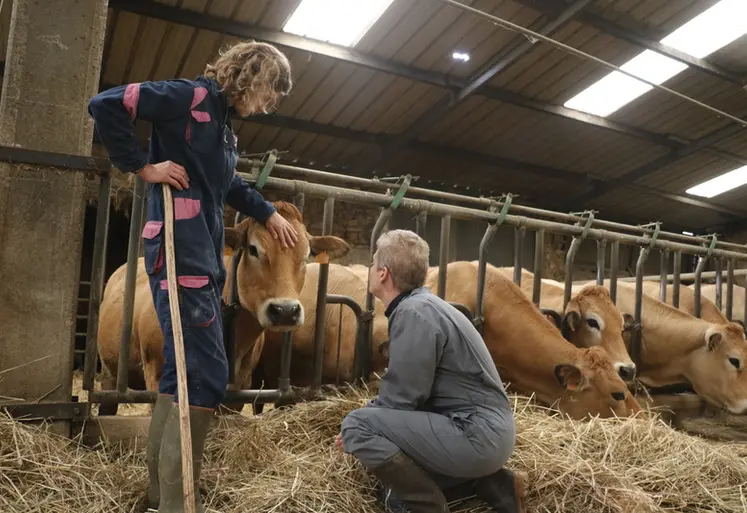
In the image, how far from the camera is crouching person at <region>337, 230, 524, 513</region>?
230 cm

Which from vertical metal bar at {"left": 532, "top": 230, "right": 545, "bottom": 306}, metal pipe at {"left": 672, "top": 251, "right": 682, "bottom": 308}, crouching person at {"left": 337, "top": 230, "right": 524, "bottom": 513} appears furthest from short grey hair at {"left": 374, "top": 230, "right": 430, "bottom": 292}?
metal pipe at {"left": 672, "top": 251, "right": 682, "bottom": 308}

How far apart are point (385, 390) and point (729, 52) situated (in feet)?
30.0

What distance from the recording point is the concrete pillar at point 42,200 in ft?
8.91

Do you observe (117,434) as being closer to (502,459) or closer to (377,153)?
(502,459)

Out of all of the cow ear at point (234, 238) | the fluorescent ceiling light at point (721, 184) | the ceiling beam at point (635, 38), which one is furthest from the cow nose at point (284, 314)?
the fluorescent ceiling light at point (721, 184)

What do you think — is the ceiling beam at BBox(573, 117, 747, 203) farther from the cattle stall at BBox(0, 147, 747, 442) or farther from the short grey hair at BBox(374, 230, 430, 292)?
the short grey hair at BBox(374, 230, 430, 292)

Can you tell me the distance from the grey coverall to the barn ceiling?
535 cm

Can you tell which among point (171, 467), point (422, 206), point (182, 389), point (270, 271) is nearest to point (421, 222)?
point (422, 206)

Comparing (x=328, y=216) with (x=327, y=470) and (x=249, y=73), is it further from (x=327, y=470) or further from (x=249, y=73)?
(x=327, y=470)

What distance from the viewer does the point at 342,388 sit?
3.68 meters

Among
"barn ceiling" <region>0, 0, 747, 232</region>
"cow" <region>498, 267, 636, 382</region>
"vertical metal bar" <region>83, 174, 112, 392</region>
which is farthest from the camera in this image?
"barn ceiling" <region>0, 0, 747, 232</region>

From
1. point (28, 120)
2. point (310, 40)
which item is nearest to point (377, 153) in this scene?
point (310, 40)

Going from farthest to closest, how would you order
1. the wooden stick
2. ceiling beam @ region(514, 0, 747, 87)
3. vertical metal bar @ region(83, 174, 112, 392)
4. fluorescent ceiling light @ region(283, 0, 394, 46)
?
ceiling beam @ region(514, 0, 747, 87), fluorescent ceiling light @ region(283, 0, 394, 46), vertical metal bar @ region(83, 174, 112, 392), the wooden stick

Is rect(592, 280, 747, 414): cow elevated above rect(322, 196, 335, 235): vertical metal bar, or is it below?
below
